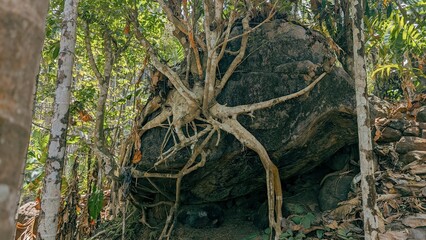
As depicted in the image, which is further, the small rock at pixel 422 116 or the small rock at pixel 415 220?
the small rock at pixel 422 116

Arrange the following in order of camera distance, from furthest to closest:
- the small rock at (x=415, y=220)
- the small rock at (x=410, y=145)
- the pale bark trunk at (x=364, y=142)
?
the small rock at (x=410, y=145) < the small rock at (x=415, y=220) < the pale bark trunk at (x=364, y=142)

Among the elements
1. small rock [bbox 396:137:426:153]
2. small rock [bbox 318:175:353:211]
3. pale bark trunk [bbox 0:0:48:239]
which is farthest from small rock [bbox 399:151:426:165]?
pale bark trunk [bbox 0:0:48:239]

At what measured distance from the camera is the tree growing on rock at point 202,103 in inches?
206

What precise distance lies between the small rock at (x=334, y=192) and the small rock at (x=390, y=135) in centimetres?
122

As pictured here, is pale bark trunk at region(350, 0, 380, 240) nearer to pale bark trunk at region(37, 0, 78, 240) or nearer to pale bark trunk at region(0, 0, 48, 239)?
pale bark trunk at region(37, 0, 78, 240)

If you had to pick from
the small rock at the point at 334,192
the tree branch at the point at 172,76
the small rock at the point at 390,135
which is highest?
the tree branch at the point at 172,76

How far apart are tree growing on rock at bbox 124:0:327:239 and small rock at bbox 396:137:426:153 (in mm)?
2096

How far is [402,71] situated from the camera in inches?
276

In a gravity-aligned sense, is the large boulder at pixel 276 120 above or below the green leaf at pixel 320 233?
above

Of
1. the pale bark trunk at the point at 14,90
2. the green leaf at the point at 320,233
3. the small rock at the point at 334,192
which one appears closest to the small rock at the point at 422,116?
the small rock at the point at 334,192

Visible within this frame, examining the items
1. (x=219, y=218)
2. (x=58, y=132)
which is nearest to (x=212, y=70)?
(x=58, y=132)

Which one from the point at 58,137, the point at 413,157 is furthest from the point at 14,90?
the point at 413,157

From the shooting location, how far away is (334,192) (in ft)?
19.0

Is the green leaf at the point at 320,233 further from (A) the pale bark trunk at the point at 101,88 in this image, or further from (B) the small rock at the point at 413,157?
(A) the pale bark trunk at the point at 101,88
